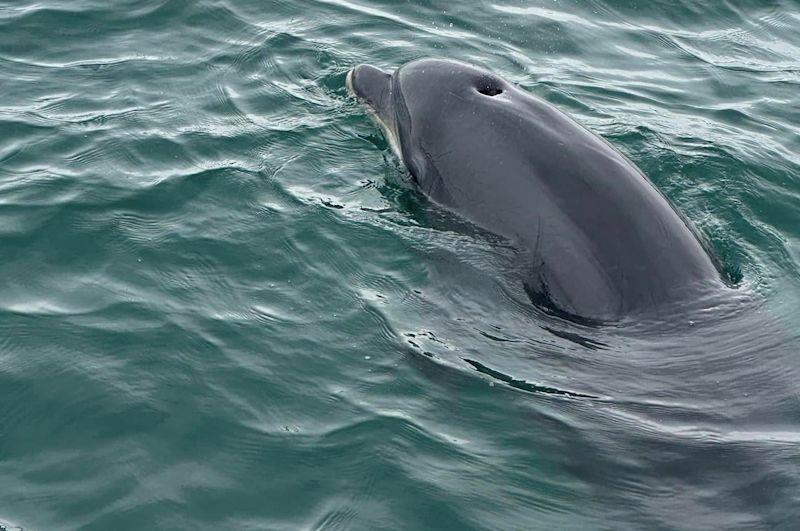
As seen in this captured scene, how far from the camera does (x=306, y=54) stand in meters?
16.3

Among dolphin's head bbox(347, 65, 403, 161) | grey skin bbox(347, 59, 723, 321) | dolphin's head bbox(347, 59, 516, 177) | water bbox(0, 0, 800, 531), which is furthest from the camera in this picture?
dolphin's head bbox(347, 65, 403, 161)

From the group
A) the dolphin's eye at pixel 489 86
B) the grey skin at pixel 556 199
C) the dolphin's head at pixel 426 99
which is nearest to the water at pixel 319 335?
the grey skin at pixel 556 199

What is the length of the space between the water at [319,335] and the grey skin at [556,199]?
23 cm

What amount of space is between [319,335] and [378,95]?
3898mm

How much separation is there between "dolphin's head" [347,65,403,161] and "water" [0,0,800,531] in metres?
0.31

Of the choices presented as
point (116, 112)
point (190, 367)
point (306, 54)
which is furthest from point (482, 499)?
point (306, 54)

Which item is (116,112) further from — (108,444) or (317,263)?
(108,444)

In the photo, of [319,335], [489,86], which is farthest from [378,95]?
[319,335]

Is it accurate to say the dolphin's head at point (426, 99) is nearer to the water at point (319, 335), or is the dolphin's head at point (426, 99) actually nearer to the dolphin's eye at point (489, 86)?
the dolphin's eye at point (489, 86)

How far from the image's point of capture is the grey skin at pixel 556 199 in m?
Result: 9.92

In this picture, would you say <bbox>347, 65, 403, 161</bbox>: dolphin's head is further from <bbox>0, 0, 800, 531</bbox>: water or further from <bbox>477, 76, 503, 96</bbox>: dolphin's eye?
<bbox>477, 76, 503, 96</bbox>: dolphin's eye

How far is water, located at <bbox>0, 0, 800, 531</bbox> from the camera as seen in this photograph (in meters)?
8.85

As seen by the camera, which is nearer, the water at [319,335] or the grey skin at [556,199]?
the water at [319,335]

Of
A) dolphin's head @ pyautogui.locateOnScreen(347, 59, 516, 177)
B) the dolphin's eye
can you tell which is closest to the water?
dolphin's head @ pyautogui.locateOnScreen(347, 59, 516, 177)
